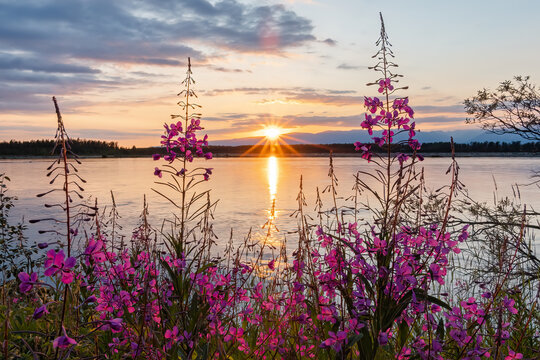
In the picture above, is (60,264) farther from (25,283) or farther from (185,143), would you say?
(185,143)

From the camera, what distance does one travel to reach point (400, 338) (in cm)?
321

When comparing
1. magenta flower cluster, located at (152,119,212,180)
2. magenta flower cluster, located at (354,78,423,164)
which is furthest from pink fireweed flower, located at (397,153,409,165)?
magenta flower cluster, located at (152,119,212,180)

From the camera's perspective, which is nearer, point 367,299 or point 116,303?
point 367,299

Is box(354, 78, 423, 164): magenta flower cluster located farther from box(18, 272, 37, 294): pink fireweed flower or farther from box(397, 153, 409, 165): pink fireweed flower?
box(18, 272, 37, 294): pink fireweed flower

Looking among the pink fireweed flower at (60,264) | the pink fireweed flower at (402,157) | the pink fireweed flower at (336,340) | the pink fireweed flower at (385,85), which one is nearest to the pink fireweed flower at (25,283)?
the pink fireweed flower at (60,264)

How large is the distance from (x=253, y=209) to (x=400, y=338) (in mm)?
19265

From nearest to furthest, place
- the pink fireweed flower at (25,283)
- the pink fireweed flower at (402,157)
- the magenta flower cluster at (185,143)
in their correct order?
the pink fireweed flower at (25,283), the pink fireweed flower at (402,157), the magenta flower cluster at (185,143)

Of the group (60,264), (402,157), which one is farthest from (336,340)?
(60,264)

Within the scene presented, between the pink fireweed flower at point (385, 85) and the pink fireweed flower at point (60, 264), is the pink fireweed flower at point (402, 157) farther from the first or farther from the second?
the pink fireweed flower at point (60, 264)

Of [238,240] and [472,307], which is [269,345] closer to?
[472,307]

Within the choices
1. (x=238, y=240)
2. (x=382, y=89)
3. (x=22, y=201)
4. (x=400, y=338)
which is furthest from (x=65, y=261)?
(x=22, y=201)

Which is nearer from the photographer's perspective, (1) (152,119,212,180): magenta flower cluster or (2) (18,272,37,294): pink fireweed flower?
(2) (18,272,37,294): pink fireweed flower

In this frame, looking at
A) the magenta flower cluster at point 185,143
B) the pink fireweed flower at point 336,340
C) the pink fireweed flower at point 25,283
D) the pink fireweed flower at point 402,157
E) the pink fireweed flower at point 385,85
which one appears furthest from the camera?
the magenta flower cluster at point 185,143

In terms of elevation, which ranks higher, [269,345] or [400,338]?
[400,338]
